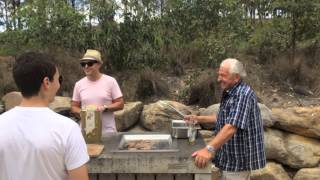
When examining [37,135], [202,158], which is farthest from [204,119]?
[37,135]

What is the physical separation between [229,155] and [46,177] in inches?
75.2

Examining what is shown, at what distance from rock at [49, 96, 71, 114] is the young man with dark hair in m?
4.76

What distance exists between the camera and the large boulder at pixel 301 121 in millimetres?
6984

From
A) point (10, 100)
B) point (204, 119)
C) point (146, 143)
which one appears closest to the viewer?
point (146, 143)

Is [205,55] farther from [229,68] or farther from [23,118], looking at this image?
[23,118]

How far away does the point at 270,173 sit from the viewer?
6.75 meters

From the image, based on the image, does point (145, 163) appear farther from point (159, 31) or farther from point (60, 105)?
point (159, 31)

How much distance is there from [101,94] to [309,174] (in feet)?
11.1

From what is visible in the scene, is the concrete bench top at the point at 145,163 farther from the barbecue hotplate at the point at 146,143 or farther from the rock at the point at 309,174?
the rock at the point at 309,174

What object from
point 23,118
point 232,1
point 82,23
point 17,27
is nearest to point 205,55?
point 232,1

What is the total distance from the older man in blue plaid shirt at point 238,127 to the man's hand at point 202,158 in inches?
10.2

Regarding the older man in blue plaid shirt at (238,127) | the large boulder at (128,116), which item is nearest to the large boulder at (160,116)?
the large boulder at (128,116)

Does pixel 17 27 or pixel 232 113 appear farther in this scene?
pixel 17 27

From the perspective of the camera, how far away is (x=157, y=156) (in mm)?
3523
